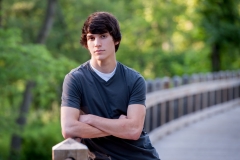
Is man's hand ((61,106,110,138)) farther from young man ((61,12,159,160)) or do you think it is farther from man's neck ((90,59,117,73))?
man's neck ((90,59,117,73))

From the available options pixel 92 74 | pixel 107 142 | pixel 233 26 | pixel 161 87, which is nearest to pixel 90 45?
pixel 92 74

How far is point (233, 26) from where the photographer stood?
2366 centimetres

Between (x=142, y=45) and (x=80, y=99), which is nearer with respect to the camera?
(x=80, y=99)

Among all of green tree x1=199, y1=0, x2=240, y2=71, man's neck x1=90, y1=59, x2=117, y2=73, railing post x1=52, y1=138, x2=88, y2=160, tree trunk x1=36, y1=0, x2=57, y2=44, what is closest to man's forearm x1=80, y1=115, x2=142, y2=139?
man's neck x1=90, y1=59, x2=117, y2=73

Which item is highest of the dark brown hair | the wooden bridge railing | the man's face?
the dark brown hair

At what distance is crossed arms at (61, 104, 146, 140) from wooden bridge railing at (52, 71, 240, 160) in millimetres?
5852

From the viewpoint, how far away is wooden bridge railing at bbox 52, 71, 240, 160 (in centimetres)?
1098

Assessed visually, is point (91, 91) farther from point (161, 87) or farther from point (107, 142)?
point (161, 87)

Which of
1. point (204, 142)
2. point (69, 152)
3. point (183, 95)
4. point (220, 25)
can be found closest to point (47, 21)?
point (220, 25)

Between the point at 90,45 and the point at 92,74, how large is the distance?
0.17 metres

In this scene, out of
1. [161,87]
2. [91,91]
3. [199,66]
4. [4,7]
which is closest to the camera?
[91,91]

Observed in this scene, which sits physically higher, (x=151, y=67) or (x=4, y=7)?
(x=4, y=7)

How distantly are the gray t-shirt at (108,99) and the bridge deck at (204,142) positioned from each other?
4.87m

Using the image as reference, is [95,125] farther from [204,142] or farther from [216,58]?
[216,58]
